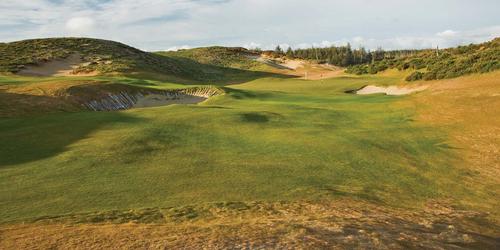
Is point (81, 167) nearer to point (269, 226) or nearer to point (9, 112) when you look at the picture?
point (269, 226)

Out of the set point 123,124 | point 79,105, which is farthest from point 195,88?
point 123,124

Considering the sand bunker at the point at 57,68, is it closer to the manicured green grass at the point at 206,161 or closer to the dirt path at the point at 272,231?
the manicured green grass at the point at 206,161

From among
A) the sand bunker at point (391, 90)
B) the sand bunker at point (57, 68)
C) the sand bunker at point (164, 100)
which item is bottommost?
the sand bunker at point (391, 90)

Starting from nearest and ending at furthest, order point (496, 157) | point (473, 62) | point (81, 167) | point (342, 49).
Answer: point (81, 167) < point (496, 157) < point (473, 62) < point (342, 49)

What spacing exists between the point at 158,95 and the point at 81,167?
2905 centimetres

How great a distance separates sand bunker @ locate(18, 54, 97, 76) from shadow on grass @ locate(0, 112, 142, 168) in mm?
43164

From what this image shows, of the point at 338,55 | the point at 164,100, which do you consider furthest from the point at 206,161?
the point at 338,55

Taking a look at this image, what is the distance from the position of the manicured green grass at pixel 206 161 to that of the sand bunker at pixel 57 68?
4505 cm

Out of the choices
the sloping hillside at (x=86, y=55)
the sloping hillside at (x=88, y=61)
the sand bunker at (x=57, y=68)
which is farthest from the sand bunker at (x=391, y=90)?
the sand bunker at (x=57, y=68)

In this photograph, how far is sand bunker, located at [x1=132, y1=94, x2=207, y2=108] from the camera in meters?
41.2

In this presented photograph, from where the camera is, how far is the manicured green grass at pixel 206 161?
12836 millimetres

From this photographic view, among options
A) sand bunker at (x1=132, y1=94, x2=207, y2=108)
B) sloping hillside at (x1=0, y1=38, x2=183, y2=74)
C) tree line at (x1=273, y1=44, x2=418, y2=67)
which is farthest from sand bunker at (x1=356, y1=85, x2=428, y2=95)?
tree line at (x1=273, y1=44, x2=418, y2=67)

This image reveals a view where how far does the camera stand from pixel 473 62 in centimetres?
4975

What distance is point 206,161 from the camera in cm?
1641
